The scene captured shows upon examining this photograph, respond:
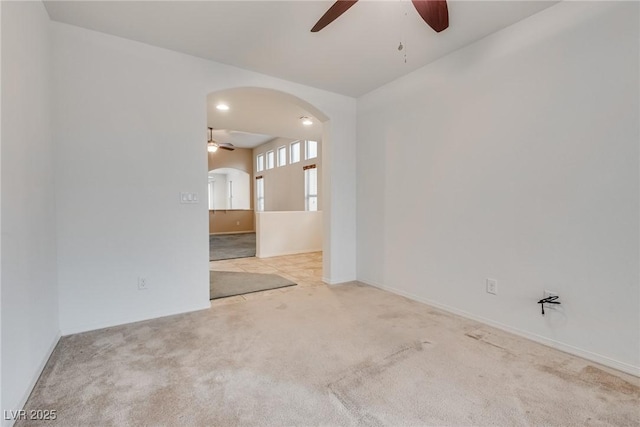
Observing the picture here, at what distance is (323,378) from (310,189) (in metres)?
6.54

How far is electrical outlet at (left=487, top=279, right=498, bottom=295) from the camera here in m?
2.43

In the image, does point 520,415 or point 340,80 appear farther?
point 340,80

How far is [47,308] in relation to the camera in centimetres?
197

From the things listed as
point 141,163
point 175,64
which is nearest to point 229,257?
point 141,163

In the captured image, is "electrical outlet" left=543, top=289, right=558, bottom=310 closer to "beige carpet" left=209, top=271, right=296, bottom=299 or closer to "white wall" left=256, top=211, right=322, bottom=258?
"beige carpet" left=209, top=271, right=296, bottom=299

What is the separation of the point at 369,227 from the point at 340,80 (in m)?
1.79

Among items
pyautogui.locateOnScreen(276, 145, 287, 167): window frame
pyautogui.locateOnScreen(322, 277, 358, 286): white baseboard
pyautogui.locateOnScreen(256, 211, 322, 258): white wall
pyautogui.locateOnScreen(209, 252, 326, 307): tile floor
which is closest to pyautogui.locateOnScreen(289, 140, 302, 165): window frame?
pyautogui.locateOnScreen(276, 145, 287, 167): window frame

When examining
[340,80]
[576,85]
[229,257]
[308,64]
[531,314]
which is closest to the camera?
[576,85]

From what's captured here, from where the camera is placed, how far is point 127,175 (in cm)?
250

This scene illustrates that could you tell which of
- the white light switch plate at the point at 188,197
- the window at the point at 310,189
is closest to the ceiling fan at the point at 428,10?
the white light switch plate at the point at 188,197

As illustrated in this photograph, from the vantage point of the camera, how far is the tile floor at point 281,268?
3.37 meters

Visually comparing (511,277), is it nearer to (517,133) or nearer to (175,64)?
(517,133)

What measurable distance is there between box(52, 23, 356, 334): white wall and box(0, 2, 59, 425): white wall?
15 centimetres

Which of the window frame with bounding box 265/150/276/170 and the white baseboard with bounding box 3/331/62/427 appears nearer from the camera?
the white baseboard with bounding box 3/331/62/427
